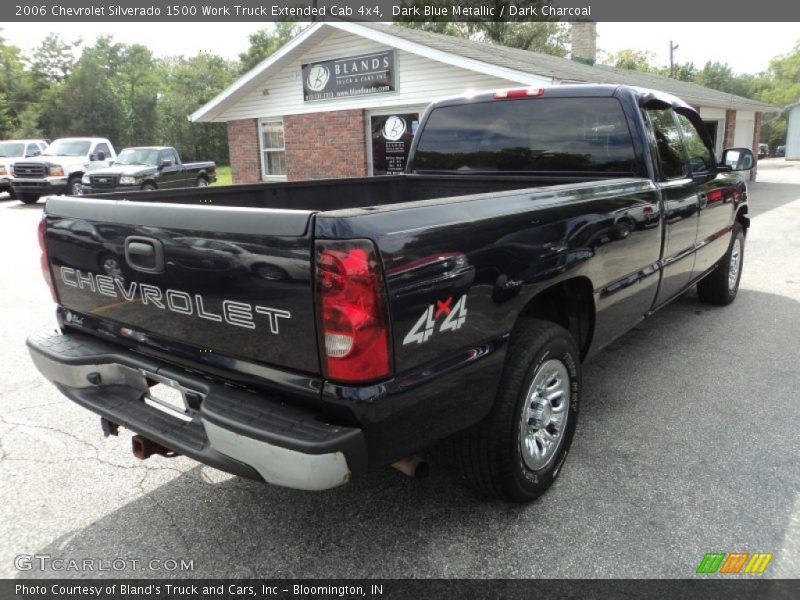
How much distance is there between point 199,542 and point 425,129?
3.19m

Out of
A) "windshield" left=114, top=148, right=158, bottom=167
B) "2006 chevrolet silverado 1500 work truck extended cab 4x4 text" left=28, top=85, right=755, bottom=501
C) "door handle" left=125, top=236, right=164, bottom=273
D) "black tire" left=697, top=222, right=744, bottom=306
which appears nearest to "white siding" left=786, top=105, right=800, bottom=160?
"windshield" left=114, top=148, right=158, bottom=167

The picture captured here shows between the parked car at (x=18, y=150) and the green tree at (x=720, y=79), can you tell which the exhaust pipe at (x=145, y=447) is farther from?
the green tree at (x=720, y=79)

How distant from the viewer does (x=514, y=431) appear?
8.21ft

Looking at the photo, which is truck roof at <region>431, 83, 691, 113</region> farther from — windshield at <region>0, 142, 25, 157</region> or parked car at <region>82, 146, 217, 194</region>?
windshield at <region>0, 142, 25, 157</region>

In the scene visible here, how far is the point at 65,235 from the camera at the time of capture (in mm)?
2701

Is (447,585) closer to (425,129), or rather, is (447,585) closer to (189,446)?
(189,446)

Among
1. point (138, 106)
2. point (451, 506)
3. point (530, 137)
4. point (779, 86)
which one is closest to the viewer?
point (451, 506)

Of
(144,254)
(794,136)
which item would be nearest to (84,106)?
(144,254)

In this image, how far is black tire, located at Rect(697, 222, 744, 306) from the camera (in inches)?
226

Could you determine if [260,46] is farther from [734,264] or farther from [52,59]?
[734,264]

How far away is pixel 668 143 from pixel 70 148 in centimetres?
2127

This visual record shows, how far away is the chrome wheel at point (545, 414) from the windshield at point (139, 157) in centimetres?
1757

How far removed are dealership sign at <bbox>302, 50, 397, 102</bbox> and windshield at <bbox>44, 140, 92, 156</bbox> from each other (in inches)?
356

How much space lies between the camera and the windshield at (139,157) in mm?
18062
